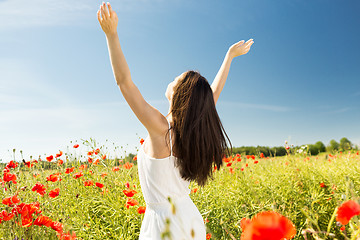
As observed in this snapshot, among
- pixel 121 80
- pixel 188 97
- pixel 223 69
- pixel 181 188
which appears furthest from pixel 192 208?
pixel 223 69

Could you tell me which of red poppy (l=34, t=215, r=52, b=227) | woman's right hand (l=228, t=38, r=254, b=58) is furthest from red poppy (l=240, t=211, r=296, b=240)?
woman's right hand (l=228, t=38, r=254, b=58)

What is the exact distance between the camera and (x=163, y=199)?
1697 millimetres

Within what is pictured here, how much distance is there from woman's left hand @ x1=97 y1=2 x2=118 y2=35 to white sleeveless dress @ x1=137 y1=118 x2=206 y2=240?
2.38 ft

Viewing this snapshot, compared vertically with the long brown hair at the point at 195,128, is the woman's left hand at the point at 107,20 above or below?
above

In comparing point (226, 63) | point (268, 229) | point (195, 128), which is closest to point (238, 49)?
point (226, 63)

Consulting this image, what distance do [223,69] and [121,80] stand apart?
4.82 ft

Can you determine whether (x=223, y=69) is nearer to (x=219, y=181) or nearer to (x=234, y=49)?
(x=234, y=49)

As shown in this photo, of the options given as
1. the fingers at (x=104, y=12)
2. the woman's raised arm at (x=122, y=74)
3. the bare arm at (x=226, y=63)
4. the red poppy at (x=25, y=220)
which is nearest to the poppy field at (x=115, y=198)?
the red poppy at (x=25, y=220)

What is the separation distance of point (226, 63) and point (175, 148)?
1.41 meters

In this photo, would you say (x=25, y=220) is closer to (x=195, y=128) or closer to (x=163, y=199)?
(x=163, y=199)

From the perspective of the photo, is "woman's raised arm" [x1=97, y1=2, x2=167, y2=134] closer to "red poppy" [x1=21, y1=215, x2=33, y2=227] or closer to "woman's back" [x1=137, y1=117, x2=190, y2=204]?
"woman's back" [x1=137, y1=117, x2=190, y2=204]

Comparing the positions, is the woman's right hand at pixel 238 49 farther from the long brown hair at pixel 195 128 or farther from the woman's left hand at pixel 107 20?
the woman's left hand at pixel 107 20

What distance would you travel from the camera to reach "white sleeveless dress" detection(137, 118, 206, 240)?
1.65 metres

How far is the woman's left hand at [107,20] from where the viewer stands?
152 centimetres
